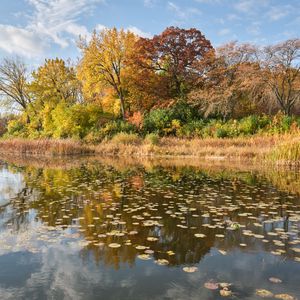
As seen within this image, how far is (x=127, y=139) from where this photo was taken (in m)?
26.0

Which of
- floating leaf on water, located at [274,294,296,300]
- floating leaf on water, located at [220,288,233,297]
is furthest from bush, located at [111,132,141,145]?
floating leaf on water, located at [274,294,296,300]

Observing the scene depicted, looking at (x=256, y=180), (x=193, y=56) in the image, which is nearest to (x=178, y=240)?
(x=256, y=180)

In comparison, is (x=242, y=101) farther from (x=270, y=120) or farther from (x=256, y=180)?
(x=256, y=180)

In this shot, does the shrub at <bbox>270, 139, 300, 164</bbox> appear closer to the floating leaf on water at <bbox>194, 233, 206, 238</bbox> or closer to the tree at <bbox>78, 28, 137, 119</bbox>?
the floating leaf on water at <bbox>194, 233, 206, 238</bbox>

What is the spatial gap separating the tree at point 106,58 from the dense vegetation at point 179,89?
3.4 inches

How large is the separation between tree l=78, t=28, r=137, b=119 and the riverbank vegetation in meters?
0.09

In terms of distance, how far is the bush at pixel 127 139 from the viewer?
2577cm

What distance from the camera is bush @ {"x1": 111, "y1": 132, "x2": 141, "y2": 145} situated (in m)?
25.8

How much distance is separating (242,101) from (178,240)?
2440 centimetres

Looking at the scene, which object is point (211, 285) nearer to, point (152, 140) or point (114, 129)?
point (152, 140)

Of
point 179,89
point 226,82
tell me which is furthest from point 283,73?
point 179,89

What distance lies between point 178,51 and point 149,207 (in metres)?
23.7

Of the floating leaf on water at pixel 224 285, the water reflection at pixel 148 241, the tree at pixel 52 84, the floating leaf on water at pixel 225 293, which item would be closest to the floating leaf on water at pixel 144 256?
the water reflection at pixel 148 241

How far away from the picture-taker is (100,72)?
30.0 meters
